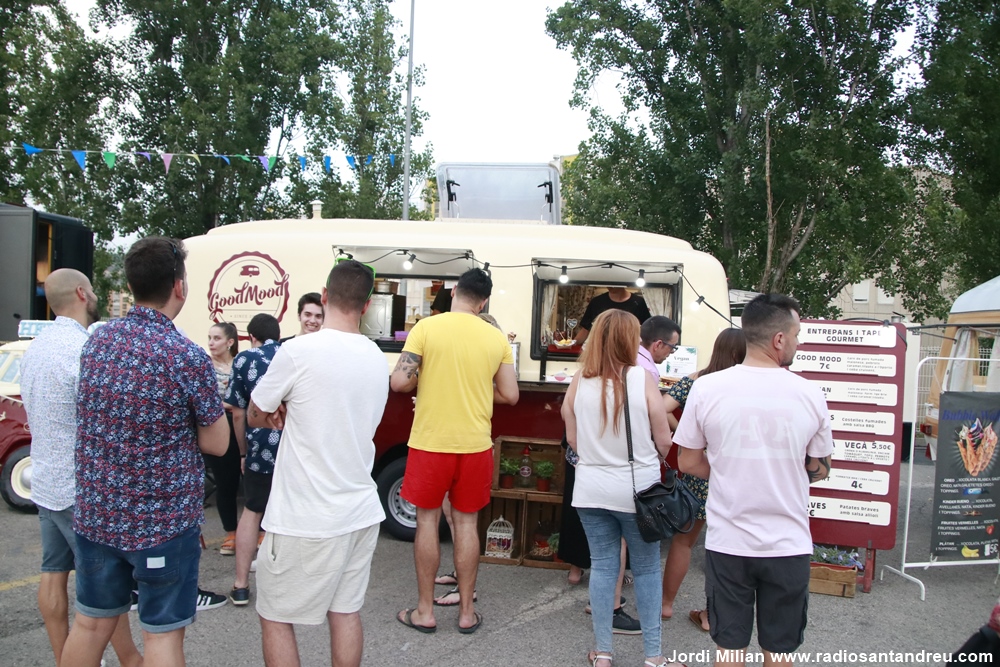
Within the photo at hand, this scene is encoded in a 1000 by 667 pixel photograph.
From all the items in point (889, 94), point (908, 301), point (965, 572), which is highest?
point (889, 94)

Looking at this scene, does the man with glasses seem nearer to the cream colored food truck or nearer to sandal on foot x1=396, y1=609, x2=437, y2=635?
the cream colored food truck

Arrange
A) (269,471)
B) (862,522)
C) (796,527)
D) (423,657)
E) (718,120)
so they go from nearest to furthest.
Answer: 1. (796,527)
2. (423,657)
3. (269,471)
4. (862,522)
5. (718,120)

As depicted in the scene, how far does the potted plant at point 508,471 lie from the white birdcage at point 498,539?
288 millimetres

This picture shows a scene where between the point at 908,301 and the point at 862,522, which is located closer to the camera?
the point at 862,522

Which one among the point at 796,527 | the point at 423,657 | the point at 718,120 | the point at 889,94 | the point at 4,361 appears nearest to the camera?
the point at 796,527

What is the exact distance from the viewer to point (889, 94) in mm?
13734

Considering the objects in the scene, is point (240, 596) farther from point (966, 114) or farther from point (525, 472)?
point (966, 114)

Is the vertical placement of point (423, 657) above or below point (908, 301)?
below

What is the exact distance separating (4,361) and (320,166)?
12.6 metres

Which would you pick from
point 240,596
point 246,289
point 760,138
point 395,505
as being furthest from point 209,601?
point 760,138

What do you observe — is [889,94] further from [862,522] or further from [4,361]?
[4,361]

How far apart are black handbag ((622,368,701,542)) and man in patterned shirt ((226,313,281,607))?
6.81 ft

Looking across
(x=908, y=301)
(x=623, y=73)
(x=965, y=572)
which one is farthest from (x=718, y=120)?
(x=965, y=572)

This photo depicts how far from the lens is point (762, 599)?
2.99m
